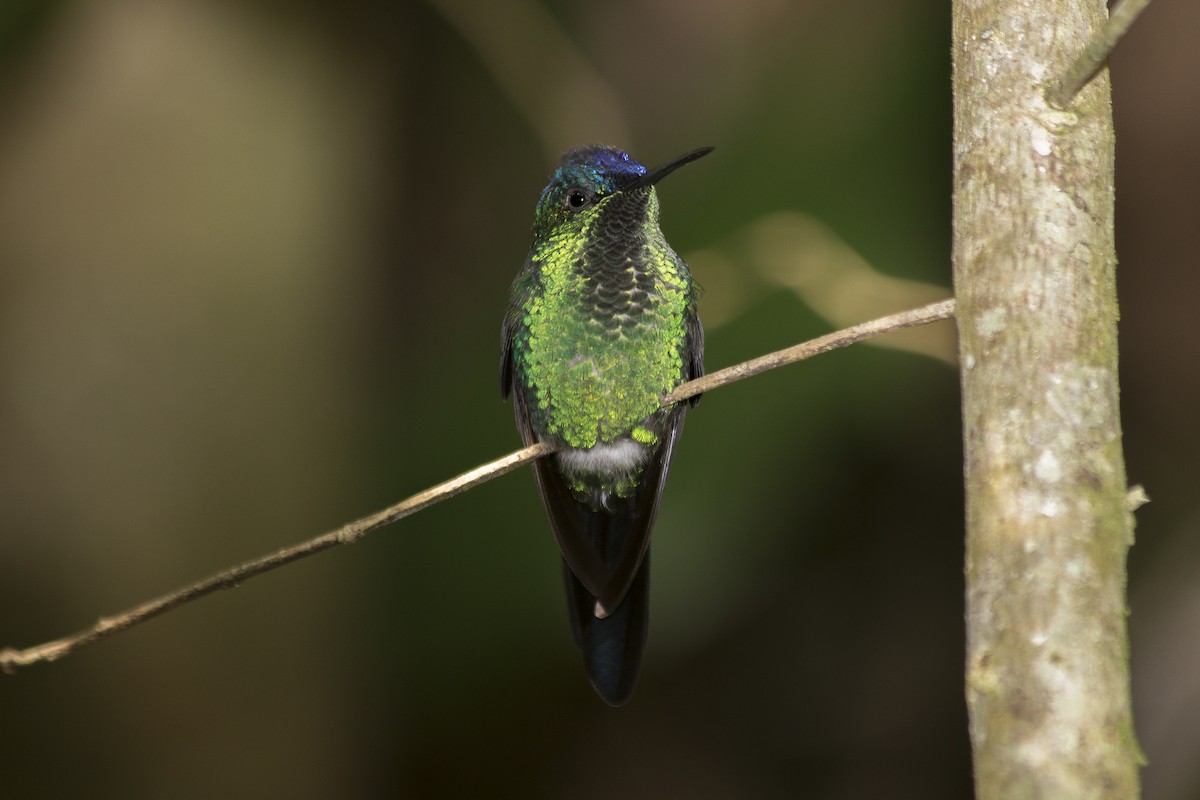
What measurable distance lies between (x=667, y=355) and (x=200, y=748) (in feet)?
7.54

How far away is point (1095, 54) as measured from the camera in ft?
3.70

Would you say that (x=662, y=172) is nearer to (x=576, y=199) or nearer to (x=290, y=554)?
(x=576, y=199)

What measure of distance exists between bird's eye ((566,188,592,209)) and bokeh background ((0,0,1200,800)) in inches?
20.1

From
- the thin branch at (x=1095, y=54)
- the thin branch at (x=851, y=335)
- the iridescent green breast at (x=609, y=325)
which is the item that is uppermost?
the iridescent green breast at (x=609, y=325)

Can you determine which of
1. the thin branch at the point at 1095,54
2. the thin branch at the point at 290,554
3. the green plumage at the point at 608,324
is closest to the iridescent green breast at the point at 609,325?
the green plumage at the point at 608,324

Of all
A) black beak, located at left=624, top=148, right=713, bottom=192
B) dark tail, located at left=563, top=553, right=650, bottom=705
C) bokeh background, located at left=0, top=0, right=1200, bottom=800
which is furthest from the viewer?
bokeh background, located at left=0, top=0, right=1200, bottom=800

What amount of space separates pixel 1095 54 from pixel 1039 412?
1.22 ft

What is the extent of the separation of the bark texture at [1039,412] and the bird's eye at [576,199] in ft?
3.02

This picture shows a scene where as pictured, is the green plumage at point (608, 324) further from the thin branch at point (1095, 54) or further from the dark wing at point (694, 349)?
the thin branch at point (1095, 54)

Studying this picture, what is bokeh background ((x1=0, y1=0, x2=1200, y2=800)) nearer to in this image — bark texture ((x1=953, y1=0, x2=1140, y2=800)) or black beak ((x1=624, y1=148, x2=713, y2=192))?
black beak ((x1=624, y1=148, x2=713, y2=192))

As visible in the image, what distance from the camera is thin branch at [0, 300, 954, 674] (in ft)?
4.02

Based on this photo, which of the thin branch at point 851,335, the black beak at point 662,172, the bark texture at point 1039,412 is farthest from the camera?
the black beak at point 662,172

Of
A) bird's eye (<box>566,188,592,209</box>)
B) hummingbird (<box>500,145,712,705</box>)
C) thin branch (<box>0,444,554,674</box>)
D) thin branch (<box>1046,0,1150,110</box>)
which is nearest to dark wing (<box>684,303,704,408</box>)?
hummingbird (<box>500,145,712,705</box>)

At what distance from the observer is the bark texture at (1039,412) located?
0.92 m
